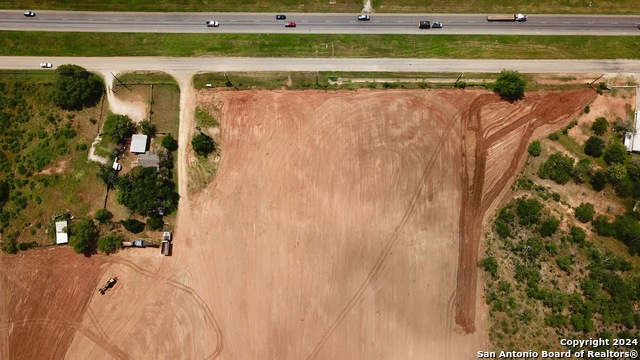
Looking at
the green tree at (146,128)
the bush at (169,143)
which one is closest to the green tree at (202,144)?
the bush at (169,143)

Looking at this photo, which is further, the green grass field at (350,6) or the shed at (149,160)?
the green grass field at (350,6)

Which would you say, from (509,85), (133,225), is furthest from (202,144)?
(509,85)

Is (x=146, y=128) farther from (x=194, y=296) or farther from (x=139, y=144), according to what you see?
(x=194, y=296)

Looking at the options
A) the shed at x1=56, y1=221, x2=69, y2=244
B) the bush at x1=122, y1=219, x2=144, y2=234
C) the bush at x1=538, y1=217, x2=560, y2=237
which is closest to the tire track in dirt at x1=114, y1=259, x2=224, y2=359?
the bush at x1=122, y1=219, x2=144, y2=234

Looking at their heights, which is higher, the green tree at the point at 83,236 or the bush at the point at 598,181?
the bush at the point at 598,181

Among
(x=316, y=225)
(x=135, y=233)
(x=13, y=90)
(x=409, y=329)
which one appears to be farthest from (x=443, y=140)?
(x=13, y=90)

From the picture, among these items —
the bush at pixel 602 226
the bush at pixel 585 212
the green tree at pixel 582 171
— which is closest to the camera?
the bush at pixel 602 226

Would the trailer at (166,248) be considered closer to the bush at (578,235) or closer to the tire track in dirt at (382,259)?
the tire track in dirt at (382,259)

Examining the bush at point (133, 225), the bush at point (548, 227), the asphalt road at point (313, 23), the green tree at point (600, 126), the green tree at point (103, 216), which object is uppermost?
the asphalt road at point (313, 23)
